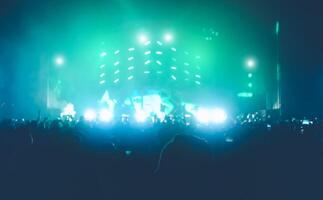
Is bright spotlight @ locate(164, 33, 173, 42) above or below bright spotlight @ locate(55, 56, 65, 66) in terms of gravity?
above

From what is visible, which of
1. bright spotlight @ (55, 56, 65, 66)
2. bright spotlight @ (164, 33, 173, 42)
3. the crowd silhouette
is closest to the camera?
the crowd silhouette

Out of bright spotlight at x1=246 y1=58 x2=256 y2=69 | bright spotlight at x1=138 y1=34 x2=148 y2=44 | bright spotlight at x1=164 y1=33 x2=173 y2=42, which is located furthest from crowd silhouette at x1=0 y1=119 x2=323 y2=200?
bright spotlight at x1=138 y1=34 x2=148 y2=44

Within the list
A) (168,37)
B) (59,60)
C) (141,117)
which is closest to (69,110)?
(59,60)

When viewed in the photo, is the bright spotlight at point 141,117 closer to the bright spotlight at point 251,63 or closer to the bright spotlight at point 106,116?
the bright spotlight at point 106,116

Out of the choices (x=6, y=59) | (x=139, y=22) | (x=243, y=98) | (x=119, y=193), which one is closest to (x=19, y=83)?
(x=6, y=59)

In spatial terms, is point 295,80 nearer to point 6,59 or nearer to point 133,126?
point 133,126

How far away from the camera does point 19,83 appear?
23.9 metres

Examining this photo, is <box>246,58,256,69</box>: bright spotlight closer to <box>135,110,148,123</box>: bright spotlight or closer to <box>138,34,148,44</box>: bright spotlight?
<box>138,34,148,44</box>: bright spotlight

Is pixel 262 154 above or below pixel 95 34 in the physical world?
below

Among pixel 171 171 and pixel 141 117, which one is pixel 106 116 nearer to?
pixel 141 117

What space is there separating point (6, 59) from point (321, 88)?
15.4 meters

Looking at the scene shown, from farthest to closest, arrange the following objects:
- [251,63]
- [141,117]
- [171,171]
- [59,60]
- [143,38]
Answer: [143,38]
[251,63]
[59,60]
[141,117]
[171,171]

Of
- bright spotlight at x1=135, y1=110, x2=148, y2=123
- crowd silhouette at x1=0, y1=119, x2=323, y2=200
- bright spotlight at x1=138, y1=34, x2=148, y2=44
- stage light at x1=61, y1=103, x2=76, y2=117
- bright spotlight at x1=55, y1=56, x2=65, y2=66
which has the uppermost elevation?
bright spotlight at x1=138, y1=34, x2=148, y2=44

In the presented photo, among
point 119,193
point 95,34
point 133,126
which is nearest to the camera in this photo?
point 119,193
